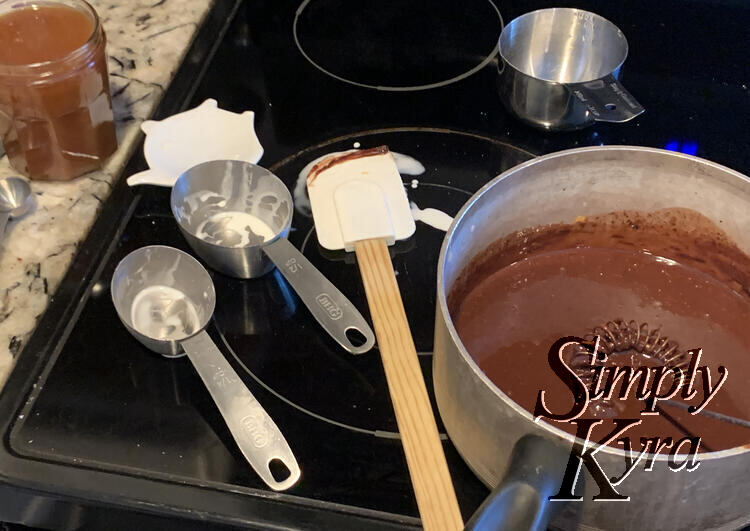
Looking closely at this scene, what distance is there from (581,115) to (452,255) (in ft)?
1.08

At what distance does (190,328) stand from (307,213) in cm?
16

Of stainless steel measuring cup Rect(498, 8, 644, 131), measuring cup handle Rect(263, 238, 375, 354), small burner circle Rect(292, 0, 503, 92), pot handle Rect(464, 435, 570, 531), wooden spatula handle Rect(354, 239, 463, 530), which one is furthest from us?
small burner circle Rect(292, 0, 503, 92)

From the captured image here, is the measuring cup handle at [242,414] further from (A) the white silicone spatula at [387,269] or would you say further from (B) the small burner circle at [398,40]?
(B) the small burner circle at [398,40]

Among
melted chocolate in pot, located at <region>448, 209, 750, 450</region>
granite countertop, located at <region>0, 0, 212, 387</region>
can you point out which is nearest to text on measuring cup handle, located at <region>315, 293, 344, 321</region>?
melted chocolate in pot, located at <region>448, 209, 750, 450</region>

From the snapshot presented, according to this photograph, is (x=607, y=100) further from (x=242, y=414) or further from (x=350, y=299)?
(x=242, y=414)

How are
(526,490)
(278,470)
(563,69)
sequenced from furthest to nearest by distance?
(563,69), (278,470), (526,490)

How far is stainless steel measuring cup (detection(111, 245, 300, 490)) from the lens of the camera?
1.98 feet

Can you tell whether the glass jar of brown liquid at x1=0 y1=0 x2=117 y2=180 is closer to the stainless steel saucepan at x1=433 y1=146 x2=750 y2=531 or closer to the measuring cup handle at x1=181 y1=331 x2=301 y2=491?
the measuring cup handle at x1=181 y1=331 x2=301 y2=491

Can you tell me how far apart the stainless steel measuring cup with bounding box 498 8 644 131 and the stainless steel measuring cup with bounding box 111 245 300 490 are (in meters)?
0.36

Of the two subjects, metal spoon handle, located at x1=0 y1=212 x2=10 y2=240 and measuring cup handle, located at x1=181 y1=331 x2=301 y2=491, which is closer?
measuring cup handle, located at x1=181 y1=331 x2=301 y2=491

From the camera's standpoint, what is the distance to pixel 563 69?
35.6 inches

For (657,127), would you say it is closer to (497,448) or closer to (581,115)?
(581,115)

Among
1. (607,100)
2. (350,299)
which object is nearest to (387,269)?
(350,299)

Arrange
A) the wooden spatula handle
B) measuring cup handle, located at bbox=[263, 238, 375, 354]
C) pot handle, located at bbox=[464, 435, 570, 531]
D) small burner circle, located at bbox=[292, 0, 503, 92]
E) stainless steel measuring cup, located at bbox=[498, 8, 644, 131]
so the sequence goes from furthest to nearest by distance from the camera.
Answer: small burner circle, located at bbox=[292, 0, 503, 92]
stainless steel measuring cup, located at bbox=[498, 8, 644, 131]
measuring cup handle, located at bbox=[263, 238, 375, 354]
the wooden spatula handle
pot handle, located at bbox=[464, 435, 570, 531]
